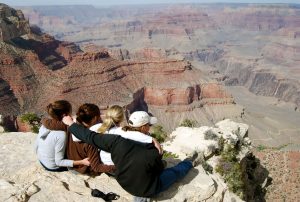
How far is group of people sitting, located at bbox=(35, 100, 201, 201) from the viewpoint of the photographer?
33.0ft

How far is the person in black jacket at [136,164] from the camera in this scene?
1001 centimetres

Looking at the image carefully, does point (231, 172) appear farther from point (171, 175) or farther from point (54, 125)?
point (54, 125)

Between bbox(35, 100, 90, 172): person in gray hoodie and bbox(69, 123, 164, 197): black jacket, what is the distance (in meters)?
1.57

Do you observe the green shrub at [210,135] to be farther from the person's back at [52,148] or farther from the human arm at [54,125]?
the human arm at [54,125]

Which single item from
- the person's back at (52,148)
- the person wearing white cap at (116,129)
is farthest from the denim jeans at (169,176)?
the person's back at (52,148)

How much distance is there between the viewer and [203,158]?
1667cm

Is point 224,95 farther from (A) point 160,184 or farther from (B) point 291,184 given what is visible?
(A) point 160,184

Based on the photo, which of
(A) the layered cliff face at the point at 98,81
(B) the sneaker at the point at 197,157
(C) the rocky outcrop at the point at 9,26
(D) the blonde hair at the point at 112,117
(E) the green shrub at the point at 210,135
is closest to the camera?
(D) the blonde hair at the point at 112,117

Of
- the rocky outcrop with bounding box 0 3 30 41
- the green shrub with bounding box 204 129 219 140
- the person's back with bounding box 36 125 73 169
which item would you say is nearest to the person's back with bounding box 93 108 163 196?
the person's back with bounding box 36 125 73 169

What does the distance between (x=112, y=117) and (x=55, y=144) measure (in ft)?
6.20

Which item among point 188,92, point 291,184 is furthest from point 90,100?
point 291,184

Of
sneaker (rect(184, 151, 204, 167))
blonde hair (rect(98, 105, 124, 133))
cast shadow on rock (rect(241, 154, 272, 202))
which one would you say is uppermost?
blonde hair (rect(98, 105, 124, 133))

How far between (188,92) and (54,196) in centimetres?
8091

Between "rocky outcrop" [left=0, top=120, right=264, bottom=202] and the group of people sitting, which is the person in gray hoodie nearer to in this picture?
the group of people sitting
